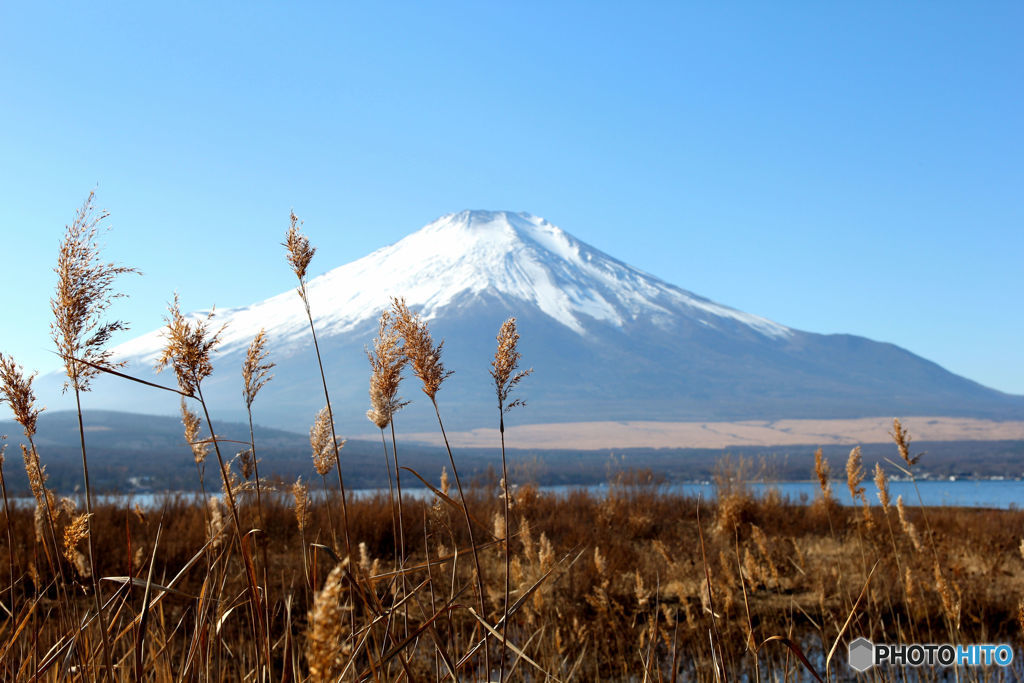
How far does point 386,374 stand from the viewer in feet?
5.61

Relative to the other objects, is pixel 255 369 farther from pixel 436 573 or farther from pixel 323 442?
pixel 436 573

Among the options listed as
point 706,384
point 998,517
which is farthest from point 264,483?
point 706,384

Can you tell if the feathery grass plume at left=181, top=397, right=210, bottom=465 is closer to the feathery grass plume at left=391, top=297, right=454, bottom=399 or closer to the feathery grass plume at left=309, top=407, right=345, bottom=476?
the feathery grass plume at left=309, top=407, right=345, bottom=476

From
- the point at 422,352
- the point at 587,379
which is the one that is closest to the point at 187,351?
the point at 422,352

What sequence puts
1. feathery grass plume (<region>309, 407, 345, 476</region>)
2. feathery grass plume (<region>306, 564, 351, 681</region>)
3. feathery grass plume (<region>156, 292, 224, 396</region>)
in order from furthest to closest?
feathery grass plume (<region>309, 407, 345, 476</region>) < feathery grass plume (<region>156, 292, 224, 396</region>) < feathery grass plume (<region>306, 564, 351, 681</region>)

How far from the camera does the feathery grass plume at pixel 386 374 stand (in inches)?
66.7

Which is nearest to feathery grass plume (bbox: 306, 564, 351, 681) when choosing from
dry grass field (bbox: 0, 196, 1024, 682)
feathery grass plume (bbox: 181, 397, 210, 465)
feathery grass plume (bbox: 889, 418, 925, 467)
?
dry grass field (bbox: 0, 196, 1024, 682)

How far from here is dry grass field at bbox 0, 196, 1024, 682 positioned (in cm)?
141

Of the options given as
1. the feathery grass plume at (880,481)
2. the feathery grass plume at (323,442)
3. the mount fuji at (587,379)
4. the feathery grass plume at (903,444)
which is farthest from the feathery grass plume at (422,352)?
the mount fuji at (587,379)

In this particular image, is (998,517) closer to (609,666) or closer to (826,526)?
(826,526)

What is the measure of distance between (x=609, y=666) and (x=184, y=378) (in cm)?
371

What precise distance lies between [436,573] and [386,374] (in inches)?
93.9

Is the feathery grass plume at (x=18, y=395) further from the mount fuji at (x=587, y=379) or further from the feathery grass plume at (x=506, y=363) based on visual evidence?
the mount fuji at (x=587, y=379)

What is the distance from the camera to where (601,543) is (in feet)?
24.2
